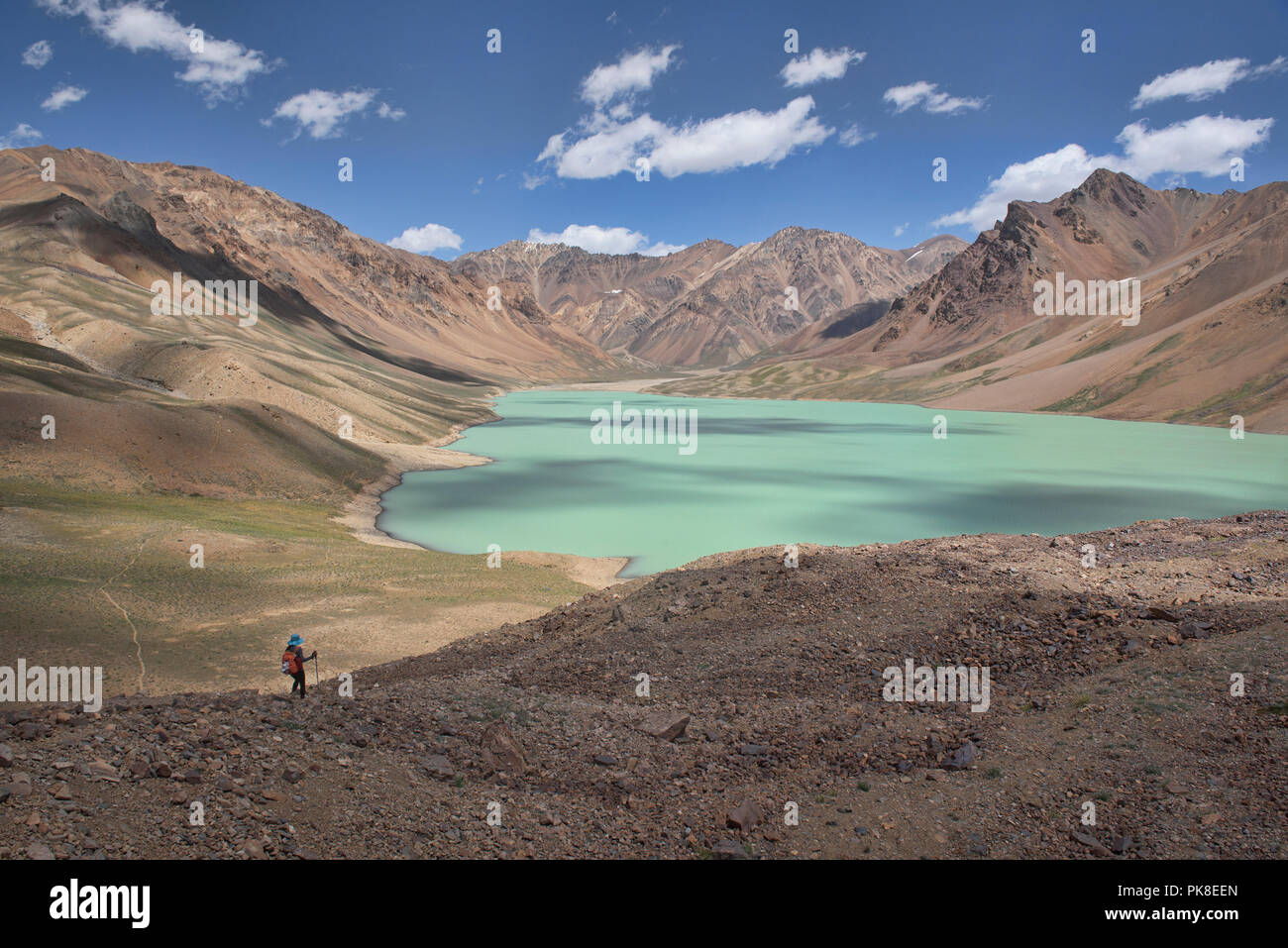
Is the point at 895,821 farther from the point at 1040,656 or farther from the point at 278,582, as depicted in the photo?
the point at 278,582

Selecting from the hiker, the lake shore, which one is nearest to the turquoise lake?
the lake shore

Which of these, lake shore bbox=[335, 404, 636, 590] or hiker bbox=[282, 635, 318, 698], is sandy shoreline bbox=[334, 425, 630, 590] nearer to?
lake shore bbox=[335, 404, 636, 590]

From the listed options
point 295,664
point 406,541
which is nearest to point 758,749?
point 295,664

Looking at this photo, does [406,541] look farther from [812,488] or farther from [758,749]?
[758,749]

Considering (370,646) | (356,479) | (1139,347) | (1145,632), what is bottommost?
(370,646)

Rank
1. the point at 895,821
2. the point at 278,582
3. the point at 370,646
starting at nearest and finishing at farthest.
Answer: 1. the point at 895,821
2. the point at 370,646
3. the point at 278,582

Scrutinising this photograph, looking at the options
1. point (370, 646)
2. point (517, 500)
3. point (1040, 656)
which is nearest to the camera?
point (1040, 656)
